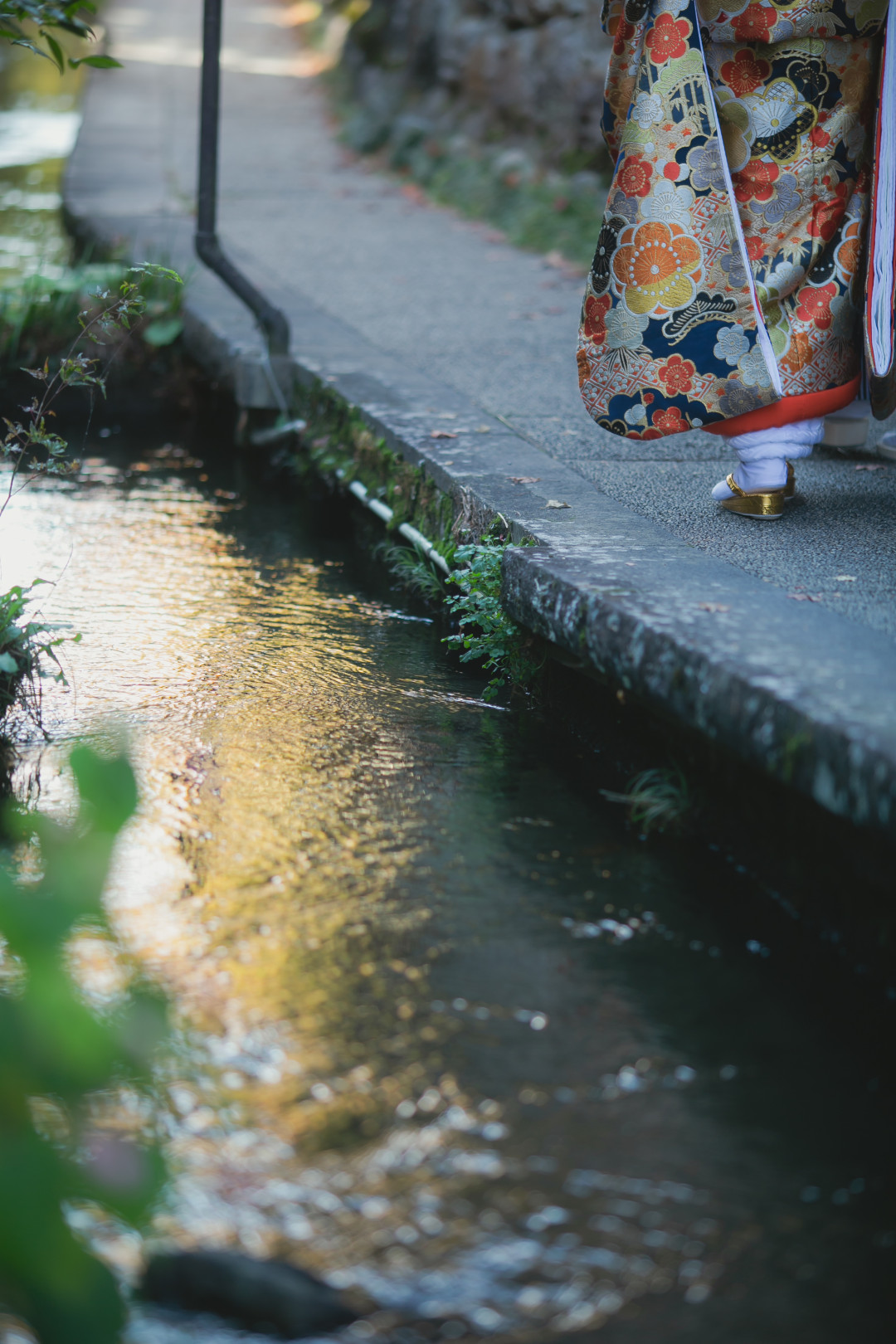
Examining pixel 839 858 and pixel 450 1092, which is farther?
pixel 839 858

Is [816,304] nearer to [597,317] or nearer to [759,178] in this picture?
[759,178]

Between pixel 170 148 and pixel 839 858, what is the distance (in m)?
7.93

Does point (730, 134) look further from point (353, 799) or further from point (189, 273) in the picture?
point (189, 273)

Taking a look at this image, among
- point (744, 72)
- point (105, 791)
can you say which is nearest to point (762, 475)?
point (744, 72)

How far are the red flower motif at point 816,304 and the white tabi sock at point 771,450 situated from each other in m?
0.21

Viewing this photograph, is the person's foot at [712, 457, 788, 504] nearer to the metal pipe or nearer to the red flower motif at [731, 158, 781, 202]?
the red flower motif at [731, 158, 781, 202]

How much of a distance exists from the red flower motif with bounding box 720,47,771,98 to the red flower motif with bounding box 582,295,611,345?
468mm

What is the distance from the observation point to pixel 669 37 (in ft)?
8.31

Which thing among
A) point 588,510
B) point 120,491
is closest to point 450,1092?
point 588,510

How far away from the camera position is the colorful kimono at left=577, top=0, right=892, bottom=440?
2.54 meters

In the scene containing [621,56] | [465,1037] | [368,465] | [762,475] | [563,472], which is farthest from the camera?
[368,465]

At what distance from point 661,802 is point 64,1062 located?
5.02 ft

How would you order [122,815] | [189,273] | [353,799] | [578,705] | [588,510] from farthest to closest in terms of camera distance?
[189,273], [588,510], [578,705], [353,799], [122,815]

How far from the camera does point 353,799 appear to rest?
2.18m
